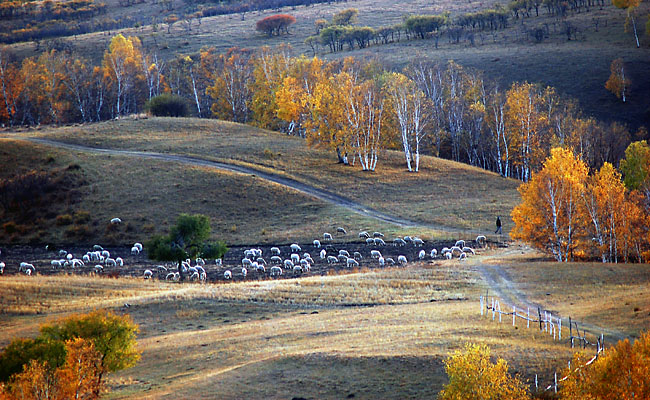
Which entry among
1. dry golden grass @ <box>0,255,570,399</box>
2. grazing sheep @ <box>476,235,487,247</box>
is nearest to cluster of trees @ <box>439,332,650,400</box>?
dry golden grass @ <box>0,255,570,399</box>

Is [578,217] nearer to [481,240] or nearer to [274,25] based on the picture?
[481,240]

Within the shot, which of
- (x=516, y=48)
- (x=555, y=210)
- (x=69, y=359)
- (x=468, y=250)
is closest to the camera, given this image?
(x=69, y=359)

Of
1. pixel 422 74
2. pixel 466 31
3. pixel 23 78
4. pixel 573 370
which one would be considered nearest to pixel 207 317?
pixel 573 370

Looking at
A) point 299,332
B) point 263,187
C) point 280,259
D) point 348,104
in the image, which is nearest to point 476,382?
point 299,332

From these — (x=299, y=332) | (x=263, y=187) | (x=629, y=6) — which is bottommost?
(x=263, y=187)

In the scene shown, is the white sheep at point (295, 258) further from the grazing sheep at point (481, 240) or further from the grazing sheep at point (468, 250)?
the grazing sheep at point (481, 240)

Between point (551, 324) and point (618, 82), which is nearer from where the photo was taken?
point (551, 324)

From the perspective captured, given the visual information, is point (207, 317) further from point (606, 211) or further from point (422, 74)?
point (422, 74)
